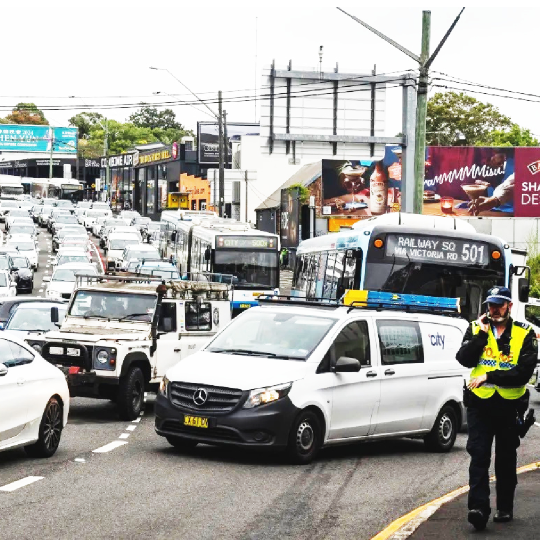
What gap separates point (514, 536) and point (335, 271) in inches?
570

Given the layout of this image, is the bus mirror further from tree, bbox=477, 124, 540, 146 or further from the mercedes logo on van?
tree, bbox=477, 124, 540, 146

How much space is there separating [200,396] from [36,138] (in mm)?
148231

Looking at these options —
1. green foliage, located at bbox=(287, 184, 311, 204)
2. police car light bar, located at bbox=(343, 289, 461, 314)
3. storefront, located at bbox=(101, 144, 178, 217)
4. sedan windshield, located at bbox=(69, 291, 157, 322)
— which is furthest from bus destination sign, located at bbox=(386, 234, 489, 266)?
storefront, located at bbox=(101, 144, 178, 217)

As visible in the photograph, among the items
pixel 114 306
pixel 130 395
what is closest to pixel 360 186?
pixel 114 306

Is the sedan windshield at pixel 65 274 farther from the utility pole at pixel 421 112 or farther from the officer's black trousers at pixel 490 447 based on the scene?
the officer's black trousers at pixel 490 447

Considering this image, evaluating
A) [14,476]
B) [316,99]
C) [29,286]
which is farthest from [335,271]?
[316,99]

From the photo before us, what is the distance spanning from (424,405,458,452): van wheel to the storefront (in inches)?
4047

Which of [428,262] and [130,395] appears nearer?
[130,395]

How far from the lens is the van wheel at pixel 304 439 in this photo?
13.1 metres

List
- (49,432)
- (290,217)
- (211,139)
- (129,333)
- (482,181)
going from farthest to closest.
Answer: (211,139), (290,217), (482,181), (129,333), (49,432)

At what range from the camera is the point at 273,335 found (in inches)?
563

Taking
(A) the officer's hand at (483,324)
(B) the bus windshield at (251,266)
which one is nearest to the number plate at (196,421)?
(A) the officer's hand at (483,324)

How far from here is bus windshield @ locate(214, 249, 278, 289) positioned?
3578cm

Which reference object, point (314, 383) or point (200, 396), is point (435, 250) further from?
point (200, 396)
